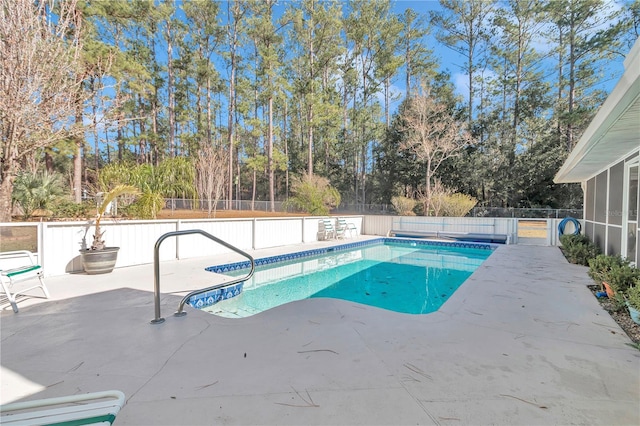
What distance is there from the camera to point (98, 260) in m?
5.20

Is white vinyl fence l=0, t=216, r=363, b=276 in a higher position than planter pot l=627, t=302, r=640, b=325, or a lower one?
higher

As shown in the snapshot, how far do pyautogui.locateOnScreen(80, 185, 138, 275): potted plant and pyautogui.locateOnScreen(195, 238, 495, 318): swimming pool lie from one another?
1.74 meters

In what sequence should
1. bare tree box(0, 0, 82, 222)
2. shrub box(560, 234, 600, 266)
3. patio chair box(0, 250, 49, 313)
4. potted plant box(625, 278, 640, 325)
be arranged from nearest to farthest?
potted plant box(625, 278, 640, 325), patio chair box(0, 250, 49, 313), bare tree box(0, 0, 82, 222), shrub box(560, 234, 600, 266)

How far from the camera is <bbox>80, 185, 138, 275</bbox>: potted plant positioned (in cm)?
515

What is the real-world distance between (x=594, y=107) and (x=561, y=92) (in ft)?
9.76

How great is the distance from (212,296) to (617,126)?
552 cm

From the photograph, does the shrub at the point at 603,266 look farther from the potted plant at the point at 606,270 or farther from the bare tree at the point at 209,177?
the bare tree at the point at 209,177

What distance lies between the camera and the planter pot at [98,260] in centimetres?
515

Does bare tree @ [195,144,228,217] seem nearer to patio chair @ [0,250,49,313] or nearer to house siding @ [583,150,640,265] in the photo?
patio chair @ [0,250,49,313]

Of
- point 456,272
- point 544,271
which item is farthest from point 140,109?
point 544,271

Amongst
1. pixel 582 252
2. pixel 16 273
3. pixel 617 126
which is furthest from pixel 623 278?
pixel 16 273

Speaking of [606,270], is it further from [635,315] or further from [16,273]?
[16,273]

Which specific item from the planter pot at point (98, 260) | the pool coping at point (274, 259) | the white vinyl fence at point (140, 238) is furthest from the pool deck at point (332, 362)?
the white vinyl fence at point (140, 238)

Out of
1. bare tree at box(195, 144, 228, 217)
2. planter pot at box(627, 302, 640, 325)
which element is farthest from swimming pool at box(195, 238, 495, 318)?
bare tree at box(195, 144, 228, 217)
